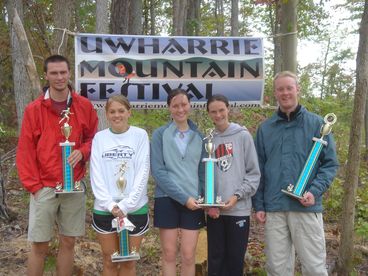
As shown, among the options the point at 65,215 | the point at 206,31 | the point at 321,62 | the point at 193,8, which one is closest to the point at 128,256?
the point at 65,215

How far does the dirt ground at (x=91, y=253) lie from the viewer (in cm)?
473

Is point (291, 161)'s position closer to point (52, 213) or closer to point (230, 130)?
point (230, 130)

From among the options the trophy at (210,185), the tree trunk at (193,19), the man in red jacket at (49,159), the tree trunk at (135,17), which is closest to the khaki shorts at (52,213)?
the man in red jacket at (49,159)

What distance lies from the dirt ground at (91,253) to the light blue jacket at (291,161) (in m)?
1.49

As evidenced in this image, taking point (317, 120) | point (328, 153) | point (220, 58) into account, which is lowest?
point (328, 153)

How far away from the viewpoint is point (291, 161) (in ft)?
12.0

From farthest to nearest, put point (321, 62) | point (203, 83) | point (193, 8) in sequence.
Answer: point (321, 62)
point (193, 8)
point (203, 83)

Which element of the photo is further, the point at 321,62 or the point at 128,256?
the point at 321,62

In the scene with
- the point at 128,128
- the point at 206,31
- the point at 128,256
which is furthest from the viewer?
the point at 206,31

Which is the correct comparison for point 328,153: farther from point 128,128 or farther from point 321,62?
point 321,62

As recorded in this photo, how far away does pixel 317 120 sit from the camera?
3658 millimetres

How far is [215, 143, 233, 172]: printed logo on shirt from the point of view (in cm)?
374

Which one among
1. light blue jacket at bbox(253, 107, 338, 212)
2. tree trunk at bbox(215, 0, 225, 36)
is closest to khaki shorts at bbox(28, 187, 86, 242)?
light blue jacket at bbox(253, 107, 338, 212)

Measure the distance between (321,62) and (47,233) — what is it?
40.2m
